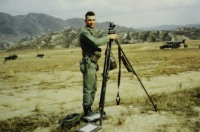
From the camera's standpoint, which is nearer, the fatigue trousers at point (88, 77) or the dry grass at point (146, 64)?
the fatigue trousers at point (88, 77)

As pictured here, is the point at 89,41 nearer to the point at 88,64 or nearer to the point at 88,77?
the point at 88,64

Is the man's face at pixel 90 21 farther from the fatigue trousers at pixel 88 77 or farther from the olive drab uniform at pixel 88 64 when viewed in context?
the fatigue trousers at pixel 88 77

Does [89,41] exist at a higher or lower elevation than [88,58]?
higher

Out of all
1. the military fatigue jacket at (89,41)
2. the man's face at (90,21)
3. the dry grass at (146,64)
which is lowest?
the dry grass at (146,64)

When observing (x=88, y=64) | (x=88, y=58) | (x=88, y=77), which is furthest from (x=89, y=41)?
(x=88, y=77)

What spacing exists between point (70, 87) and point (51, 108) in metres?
4.20

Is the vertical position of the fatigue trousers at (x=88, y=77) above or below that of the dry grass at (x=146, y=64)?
above

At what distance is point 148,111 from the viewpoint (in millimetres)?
6562

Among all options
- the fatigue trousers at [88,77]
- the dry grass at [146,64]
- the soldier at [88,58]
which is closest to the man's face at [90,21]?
the soldier at [88,58]

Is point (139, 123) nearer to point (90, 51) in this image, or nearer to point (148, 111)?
point (148, 111)

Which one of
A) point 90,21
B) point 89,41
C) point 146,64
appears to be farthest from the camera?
point 146,64

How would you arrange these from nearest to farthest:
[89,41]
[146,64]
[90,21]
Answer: [89,41] < [90,21] < [146,64]

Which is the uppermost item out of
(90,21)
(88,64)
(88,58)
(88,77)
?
(90,21)

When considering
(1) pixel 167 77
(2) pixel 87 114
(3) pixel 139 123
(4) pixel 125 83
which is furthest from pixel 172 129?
(1) pixel 167 77
